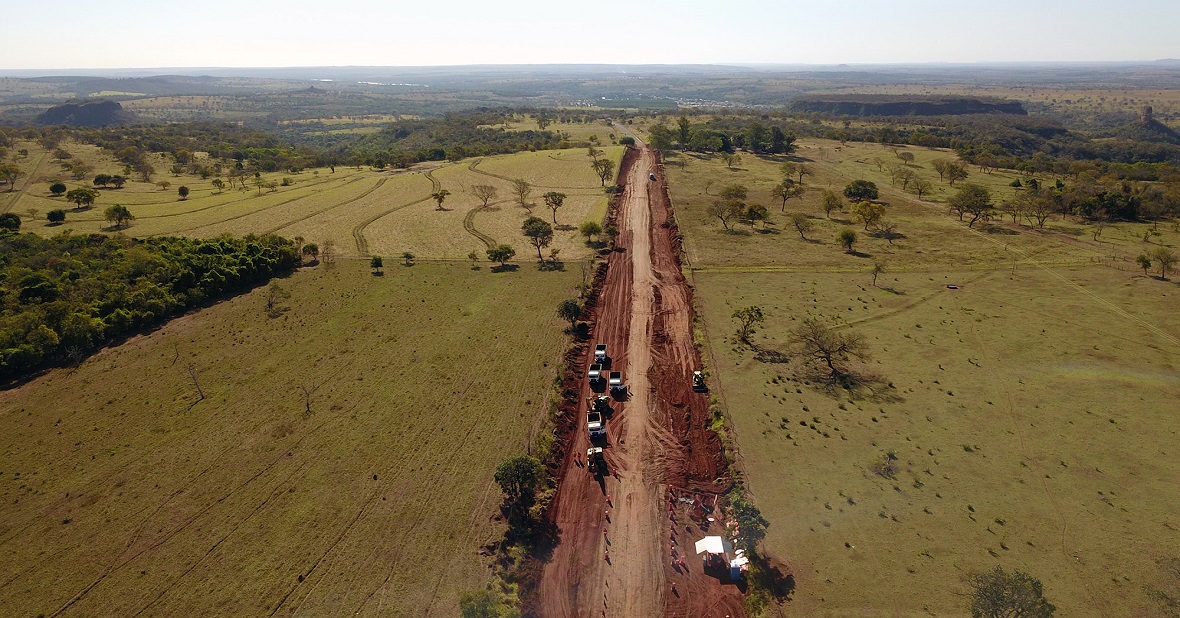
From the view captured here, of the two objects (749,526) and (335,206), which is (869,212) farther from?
(335,206)

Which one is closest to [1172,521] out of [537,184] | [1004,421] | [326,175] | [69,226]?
[1004,421]

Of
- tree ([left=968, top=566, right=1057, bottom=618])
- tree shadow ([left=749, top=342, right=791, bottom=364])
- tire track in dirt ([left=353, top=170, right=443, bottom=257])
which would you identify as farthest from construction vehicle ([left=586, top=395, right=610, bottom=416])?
tire track in dirt ([left=353, top=170, right=443, bottom=257])

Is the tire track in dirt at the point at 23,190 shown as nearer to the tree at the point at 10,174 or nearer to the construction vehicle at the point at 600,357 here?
the tree at the point at 10,174

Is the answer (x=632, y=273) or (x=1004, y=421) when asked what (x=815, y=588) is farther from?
(x=632, y=273)

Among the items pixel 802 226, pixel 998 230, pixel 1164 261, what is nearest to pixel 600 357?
pixel 802 226

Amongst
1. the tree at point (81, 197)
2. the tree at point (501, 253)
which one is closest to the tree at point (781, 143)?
the tree at point (501, 253)

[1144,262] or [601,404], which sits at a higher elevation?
[1144,262]
